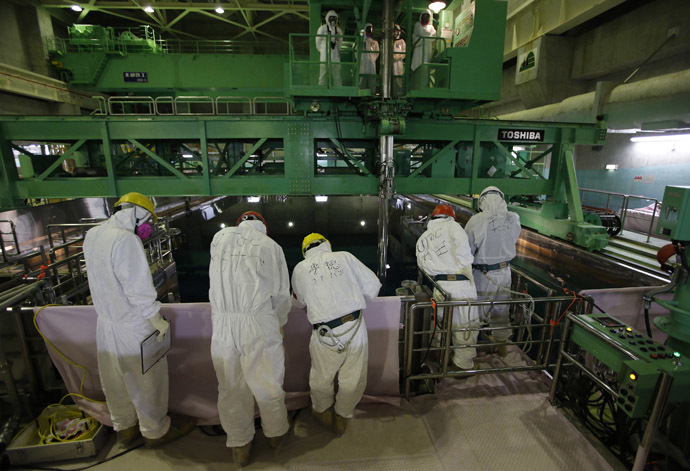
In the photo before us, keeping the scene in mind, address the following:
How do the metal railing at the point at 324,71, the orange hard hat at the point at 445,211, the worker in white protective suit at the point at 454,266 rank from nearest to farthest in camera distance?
1. the worker in white protective suit at the point at 454,266
2. the orange hard hat at the point at 445,211
3. the metal railing at the point at 324,71

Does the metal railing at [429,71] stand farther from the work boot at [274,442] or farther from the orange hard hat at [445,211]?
the work boot at [274,442]

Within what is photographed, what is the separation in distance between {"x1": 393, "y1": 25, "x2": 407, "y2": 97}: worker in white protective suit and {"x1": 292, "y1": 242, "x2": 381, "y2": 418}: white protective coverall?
451 centimetres

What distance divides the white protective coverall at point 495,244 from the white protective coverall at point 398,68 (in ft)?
10.2

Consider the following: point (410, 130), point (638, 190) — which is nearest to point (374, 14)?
point (410, 130)

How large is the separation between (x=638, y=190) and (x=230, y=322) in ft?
44.7

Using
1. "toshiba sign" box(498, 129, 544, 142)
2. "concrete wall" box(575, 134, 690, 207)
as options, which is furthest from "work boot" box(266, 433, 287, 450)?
"concrete wall" box(575, 134, 690, 207)

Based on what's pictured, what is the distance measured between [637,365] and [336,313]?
2038mm

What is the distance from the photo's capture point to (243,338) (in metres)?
2.47

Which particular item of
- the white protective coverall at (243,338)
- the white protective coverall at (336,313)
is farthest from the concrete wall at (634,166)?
the white protective coverall at (243,338)

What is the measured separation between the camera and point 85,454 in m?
2.58

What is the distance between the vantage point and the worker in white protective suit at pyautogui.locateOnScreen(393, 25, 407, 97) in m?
6.38

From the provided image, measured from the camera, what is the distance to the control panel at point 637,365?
2.09 metres

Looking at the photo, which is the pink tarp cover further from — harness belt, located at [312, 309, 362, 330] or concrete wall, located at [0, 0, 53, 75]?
concrete wall, located at [0, 0, 53, 75]

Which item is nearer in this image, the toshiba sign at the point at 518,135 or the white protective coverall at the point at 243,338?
the white protective coverall at the point at 243,338
